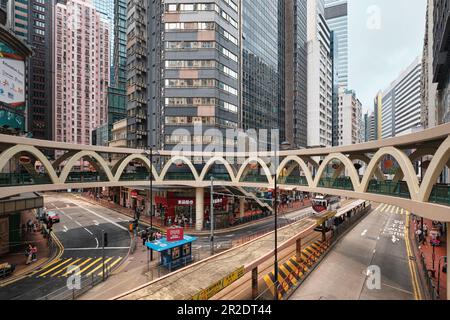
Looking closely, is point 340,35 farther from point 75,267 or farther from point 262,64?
point 75,267

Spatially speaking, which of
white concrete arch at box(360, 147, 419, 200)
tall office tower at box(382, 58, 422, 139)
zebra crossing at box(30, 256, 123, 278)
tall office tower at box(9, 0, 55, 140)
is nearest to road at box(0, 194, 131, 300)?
zebra crossing at box(30, 256, 123, 278)

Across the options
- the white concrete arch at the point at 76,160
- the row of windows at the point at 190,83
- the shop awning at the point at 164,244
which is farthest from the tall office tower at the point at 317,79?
the white concrete arch at the point at 76,160

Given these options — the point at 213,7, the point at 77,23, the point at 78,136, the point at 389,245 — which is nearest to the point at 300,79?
the point at 213,7

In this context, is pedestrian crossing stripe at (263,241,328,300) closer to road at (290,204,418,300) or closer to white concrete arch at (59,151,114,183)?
road at (290,204,418,300)

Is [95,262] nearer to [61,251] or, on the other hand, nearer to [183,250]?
[61,251]

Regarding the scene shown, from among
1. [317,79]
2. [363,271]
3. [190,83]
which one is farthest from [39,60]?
[363,271]

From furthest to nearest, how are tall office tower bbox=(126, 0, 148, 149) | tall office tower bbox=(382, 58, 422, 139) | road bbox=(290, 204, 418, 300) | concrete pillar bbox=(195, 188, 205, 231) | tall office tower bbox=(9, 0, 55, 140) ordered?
tall office tower bbox=(382, 58, 422, 139) → tall office tower bbox=(9, 0, 55, 140) → tall office tower bbox=(126, 0, 148, 149) → concrete pillar bbox=(195, 188, 205, 231) → road bbox=(290, 204, 418, 300)
